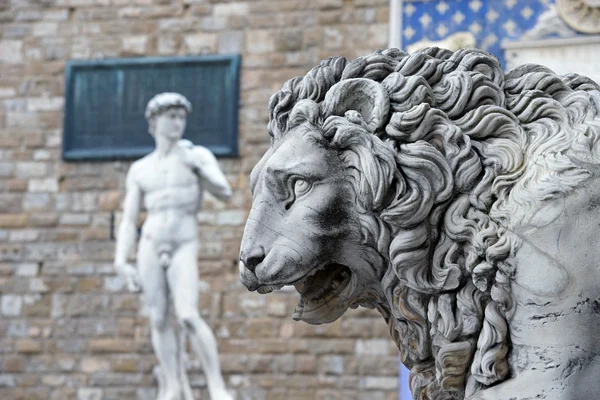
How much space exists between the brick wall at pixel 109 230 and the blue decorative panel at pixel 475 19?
0.31 meters

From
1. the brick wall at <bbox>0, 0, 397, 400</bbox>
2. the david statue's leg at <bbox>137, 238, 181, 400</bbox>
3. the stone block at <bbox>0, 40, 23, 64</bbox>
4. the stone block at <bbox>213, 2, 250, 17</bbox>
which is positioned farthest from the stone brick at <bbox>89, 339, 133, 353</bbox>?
the stone block at <bbox>213, 2, 250, 17</bbox>

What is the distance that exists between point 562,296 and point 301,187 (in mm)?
322

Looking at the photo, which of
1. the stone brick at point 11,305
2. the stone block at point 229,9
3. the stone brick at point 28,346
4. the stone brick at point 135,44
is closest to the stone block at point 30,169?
the stone brick at point 11,305

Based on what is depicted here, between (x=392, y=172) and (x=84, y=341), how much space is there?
10469 millimetres

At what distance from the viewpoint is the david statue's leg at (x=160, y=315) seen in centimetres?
900

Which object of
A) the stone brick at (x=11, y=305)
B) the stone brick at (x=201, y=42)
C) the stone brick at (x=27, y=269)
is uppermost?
the stone brick at (x=201, y=42)

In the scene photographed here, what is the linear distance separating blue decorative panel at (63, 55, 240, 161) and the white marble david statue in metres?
2.44

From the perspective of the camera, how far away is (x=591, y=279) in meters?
1.34

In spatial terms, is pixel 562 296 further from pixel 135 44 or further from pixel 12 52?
pixel 12 52

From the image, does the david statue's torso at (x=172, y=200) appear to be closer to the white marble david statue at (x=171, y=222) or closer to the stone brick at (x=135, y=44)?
the white marble david statue at (x=171, y=222)

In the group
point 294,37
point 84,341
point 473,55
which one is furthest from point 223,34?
point 473,55

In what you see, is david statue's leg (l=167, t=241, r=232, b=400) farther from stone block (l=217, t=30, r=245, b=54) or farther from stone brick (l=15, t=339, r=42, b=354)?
stone block (l=217, t=30, r=245, b=54)

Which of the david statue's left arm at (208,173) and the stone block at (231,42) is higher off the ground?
the stone block at (231,42)

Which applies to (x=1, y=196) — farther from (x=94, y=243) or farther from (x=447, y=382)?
(x=447, y=382)
